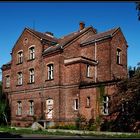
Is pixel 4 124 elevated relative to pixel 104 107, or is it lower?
Result: lower

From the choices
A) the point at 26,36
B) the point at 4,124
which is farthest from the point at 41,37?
the point at 4,124

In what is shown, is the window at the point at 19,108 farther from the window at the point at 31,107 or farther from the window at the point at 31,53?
the window at the point at 31,53

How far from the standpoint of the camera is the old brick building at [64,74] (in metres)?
31.7

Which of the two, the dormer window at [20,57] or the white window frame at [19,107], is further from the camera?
the dormer window at [20,57]

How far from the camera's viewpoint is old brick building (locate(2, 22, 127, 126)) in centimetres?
3170

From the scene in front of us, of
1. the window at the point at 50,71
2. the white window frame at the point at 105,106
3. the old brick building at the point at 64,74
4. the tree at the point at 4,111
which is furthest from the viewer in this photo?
the tree at the point at 4,111

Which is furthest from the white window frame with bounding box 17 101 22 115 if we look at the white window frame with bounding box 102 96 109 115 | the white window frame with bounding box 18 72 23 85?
the white window frame with bounding box 102 96 109 115

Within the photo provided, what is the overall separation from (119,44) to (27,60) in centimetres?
1190

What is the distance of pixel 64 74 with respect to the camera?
34188mm

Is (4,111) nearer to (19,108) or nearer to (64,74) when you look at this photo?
(19,108)

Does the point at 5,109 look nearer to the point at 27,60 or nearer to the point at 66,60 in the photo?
the point at 27,60

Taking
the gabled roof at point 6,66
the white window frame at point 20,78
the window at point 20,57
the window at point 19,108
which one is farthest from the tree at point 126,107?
the gabled roof at point 6,66

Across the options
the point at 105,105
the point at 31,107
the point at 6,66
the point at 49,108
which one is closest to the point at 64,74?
the point at 49,108

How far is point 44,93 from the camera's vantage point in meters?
35.4
